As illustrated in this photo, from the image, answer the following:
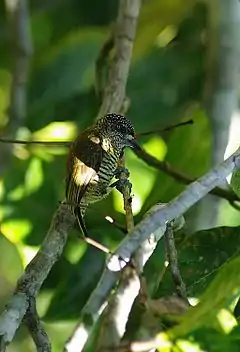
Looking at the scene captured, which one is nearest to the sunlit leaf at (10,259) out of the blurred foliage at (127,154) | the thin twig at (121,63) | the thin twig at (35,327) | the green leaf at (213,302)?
the blurred foliage at (127,154)

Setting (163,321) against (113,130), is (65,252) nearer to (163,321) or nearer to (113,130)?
(113,130)

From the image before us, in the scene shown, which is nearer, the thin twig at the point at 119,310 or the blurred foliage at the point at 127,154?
the thin twig at the point at 119,310

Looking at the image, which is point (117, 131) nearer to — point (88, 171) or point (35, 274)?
point (88, 171)

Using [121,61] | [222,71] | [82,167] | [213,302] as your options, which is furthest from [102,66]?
[213,302]

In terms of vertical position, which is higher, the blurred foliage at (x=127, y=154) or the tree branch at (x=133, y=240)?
the blurred foliage at (x=127, y=154)

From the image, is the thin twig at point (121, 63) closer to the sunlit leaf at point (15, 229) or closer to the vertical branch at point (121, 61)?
the vertical branch at point (121, 61)

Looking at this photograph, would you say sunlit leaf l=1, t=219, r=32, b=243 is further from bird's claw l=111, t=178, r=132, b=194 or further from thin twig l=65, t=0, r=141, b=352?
bird's claw l=111, t=178, r=132, b=194

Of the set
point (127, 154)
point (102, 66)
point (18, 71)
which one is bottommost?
point (127, 154)
